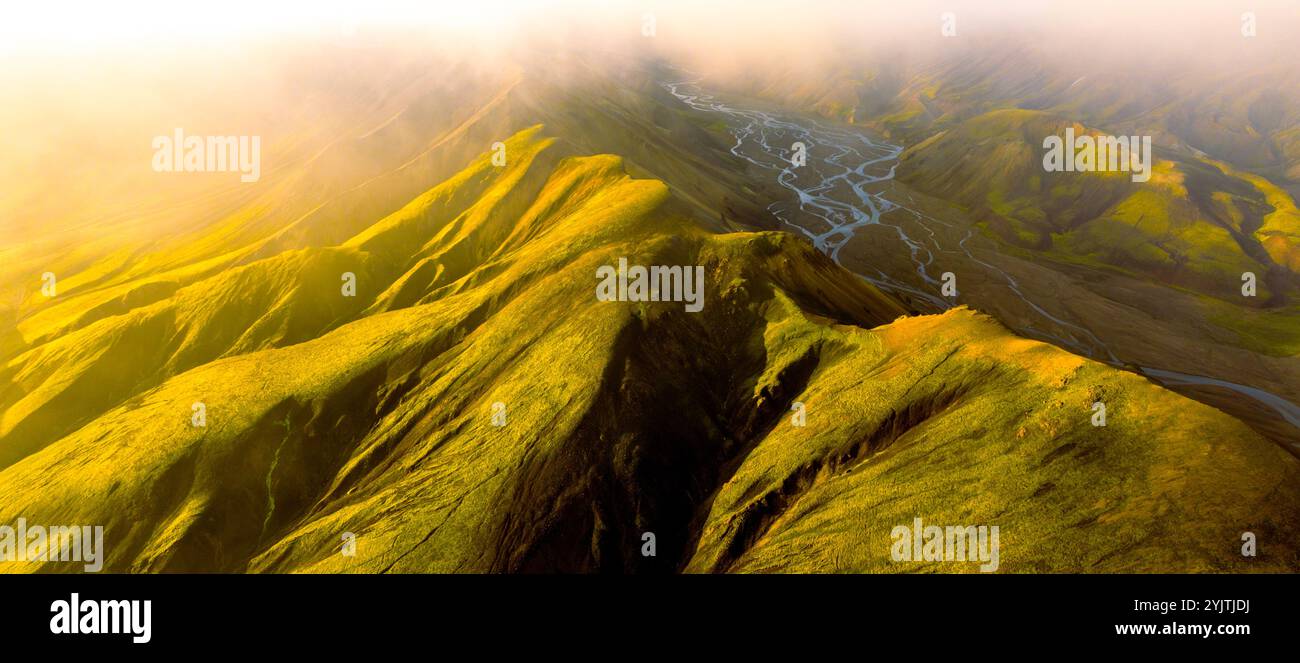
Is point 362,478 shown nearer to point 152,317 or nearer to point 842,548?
point 842,548

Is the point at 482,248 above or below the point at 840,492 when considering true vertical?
above

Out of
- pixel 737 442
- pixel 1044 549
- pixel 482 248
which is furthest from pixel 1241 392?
pixel 482 248

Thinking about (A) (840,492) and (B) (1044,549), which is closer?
(B) (1044,549)

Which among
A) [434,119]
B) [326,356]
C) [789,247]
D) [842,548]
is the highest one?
[434,119]

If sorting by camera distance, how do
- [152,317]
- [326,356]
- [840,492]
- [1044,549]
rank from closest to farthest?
1. [1044,549]
2. [840,492]
3. [326,356]
4. [152,317]
